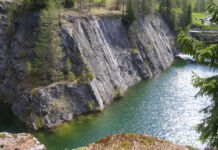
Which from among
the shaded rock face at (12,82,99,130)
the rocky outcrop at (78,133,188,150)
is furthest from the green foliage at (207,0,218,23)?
the shaded rock face at (12,82,99,130)

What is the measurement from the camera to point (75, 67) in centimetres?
4162

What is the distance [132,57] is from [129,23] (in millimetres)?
9671

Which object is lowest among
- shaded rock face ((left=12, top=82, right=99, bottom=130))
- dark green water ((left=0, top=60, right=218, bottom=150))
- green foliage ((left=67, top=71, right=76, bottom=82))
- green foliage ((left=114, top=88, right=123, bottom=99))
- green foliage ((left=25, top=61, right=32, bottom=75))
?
dark green water ((left=0, top=60, right=218, bottom=150))

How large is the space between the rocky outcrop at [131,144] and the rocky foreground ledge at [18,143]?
10.2ft

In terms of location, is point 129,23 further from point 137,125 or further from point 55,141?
point 55,141

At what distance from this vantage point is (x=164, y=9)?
83.9 metres

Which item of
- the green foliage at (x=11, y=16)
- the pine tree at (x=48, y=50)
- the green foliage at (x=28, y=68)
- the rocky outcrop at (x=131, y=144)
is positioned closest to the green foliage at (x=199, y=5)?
the pine tree at (x=48, y=50)

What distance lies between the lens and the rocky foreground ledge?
43.1ft

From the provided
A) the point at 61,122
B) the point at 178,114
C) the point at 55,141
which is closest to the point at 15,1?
the point at 61,122

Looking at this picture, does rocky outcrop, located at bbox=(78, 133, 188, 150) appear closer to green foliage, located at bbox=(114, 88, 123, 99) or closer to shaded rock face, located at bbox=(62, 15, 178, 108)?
shaded rock face, located at bbox=(62, 15, 178, 108)

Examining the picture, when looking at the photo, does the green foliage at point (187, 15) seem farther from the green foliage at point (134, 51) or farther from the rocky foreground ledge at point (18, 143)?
the rocky foreground ledge at point (18, 143)

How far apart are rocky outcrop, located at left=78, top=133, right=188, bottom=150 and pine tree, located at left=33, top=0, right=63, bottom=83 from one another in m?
25.8

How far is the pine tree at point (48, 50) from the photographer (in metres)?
38.2

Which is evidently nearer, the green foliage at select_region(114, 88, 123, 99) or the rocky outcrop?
the rocky outcrop
